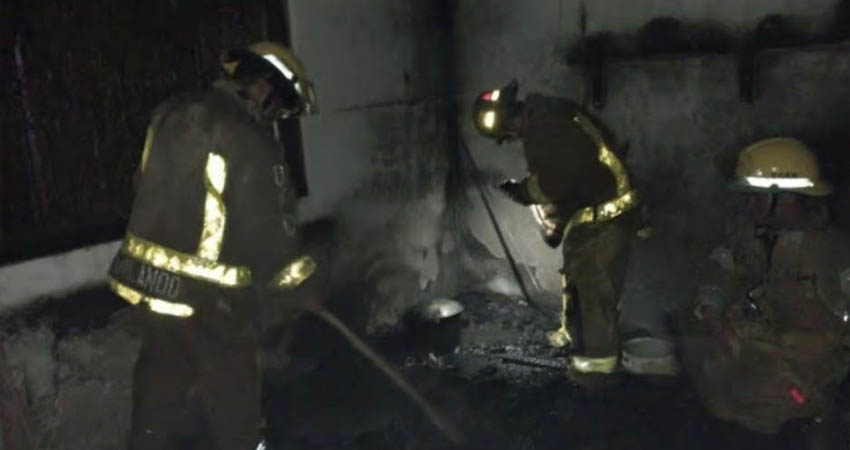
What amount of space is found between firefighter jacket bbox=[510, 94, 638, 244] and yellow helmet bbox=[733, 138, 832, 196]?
0.77 meters

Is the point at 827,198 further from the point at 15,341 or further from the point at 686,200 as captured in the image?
the point at 15,341

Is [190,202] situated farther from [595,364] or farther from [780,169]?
[780,169]

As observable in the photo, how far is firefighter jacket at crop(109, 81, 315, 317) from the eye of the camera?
3.18 meters

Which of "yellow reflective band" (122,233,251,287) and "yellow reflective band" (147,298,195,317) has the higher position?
"yellow reflective band" (122,233,251,287)

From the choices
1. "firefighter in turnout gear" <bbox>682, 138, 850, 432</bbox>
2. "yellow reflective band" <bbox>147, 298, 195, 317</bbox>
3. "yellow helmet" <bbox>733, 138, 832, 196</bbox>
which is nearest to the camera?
"yellow reflective band" <bbox>147, 298, 195, 317</bbox>

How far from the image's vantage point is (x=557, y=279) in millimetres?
6582

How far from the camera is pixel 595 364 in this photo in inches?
186

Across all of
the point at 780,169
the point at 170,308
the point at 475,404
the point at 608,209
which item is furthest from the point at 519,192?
the point at 170,308

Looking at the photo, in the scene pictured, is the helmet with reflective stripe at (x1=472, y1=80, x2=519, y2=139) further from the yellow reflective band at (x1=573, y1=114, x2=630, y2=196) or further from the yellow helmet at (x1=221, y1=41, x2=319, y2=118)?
the yellow helmet at (x1=221, y1=41, x2=319, y2=118)

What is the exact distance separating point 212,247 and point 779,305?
2732 mm

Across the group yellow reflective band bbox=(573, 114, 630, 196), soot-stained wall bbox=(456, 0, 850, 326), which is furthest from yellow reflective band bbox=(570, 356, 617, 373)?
soot-stained wall bbox=(456, 0, 850, 326)

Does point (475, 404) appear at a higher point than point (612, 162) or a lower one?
lower

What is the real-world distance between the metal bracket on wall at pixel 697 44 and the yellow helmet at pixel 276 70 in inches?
120

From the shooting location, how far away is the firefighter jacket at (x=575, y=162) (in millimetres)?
4695
